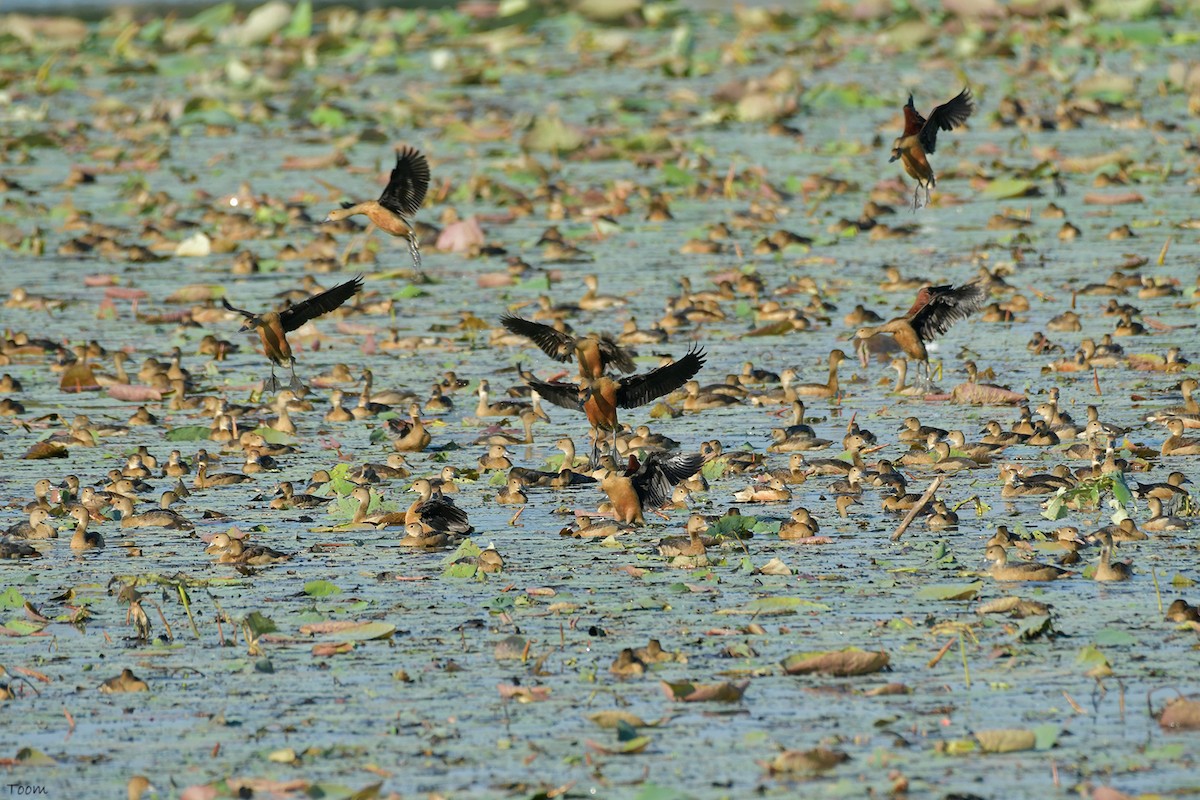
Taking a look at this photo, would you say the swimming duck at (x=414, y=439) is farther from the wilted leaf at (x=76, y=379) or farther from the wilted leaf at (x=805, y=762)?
the wilted leaf at (x=805, y=762)

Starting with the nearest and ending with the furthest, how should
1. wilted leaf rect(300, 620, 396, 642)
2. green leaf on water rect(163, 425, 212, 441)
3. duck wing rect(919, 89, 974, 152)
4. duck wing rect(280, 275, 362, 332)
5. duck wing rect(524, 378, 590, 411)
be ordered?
wilted leaf rect(300, 620, 396, 642) → duck wing rect(524, 378, 590, 411) → duck wing rect(280, 275, 362, 332) → duck wing rect(919, 89, 974, 152) → green leaf on water rect(163, 425, 212, 441)

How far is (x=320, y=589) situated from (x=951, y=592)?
3.27 metres

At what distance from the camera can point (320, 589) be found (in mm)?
11062

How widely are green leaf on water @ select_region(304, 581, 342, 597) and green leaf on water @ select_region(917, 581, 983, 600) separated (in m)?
3.04

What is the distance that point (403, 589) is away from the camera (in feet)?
36.9

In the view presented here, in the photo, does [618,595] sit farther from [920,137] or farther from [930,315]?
[920,137]

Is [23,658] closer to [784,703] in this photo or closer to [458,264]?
[784,703]

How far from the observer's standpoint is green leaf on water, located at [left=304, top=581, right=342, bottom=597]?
36.2 feet

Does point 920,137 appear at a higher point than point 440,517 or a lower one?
higher

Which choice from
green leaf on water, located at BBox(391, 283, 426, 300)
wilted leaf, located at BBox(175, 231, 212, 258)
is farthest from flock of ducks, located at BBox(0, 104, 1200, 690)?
wilted leaf, located at BBox(175, 231, 212, 258)

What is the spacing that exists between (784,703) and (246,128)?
25.5 m

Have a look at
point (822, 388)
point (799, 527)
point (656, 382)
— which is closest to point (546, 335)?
point (656, 382)

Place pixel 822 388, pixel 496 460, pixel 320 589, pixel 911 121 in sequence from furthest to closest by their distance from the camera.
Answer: pixel 822 388 → pixel 911 121 → pixel 496 460 → pixel 320 589

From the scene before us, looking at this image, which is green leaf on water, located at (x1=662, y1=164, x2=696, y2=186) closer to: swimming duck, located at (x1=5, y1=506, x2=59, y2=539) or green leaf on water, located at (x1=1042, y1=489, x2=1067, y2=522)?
green leaf on water, located at (x1=1042, y1=489, x2=1067, y2=522)
